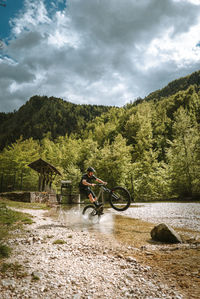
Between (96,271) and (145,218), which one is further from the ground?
(96,271)

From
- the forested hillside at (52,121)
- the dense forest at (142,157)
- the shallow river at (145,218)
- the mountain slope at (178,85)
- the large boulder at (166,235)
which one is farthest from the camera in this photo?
the mountain slope at (178,85)

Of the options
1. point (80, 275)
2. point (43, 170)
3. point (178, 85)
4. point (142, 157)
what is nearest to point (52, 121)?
point (142, 157)

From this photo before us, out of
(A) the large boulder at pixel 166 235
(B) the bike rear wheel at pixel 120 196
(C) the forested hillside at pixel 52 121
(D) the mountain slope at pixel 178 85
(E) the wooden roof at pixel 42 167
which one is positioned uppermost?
(D) the mountain slope at pixel 178 85

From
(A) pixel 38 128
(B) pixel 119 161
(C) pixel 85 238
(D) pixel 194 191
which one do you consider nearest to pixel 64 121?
Result: (A) pixel 38 128

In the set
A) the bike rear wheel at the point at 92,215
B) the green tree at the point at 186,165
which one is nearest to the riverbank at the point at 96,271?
the bike rear wheel at the point at 92,215

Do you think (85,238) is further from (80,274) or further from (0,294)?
(0,294)

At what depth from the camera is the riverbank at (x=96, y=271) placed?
141 inches

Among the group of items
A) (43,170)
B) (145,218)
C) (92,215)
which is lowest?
(145,218)

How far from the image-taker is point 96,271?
4.52 metres

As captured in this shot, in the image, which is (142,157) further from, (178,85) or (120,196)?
(178,85)

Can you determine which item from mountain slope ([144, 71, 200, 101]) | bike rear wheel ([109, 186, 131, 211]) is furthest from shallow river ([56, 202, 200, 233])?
mountain slope ([144, 71, 200, 101])

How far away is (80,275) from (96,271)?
44cm

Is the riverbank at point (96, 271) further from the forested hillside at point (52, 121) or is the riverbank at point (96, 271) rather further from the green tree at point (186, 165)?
the forested hillside at point (52, 121)

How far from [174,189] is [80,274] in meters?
34.5
